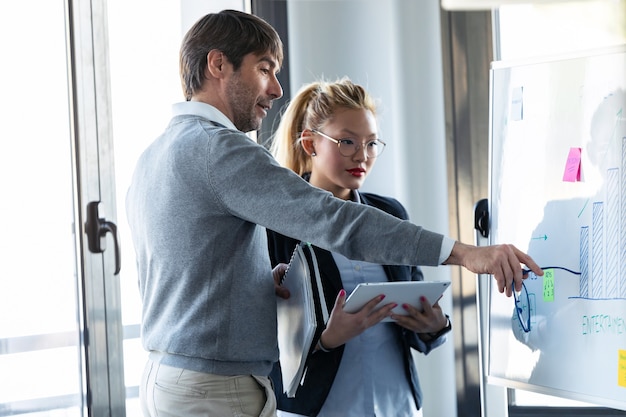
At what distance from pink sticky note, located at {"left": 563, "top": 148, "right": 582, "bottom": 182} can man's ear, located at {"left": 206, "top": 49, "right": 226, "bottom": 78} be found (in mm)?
911

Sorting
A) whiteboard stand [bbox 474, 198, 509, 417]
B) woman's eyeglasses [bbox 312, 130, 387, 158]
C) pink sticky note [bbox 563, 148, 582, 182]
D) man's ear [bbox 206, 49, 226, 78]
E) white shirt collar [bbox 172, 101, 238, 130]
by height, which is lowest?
whiteboard stand [bbox 474, 198, 509, 417]

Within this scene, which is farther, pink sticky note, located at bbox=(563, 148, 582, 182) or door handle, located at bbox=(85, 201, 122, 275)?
door handle, located at bbox=(85, 201, 122, 275)

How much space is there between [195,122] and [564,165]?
3.18 ft

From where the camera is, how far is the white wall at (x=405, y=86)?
3084mm

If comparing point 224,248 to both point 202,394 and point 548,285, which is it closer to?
point 202,394

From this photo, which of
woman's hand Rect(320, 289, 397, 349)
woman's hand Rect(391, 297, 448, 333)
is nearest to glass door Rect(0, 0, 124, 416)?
woman's hand Rect(320, 289, 397, 349)

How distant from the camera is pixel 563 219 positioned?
6.34ft

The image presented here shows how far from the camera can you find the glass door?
2178mm

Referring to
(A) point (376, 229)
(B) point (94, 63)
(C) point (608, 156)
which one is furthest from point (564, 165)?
(B) point (94, 63)

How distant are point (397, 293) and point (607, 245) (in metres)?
0.51

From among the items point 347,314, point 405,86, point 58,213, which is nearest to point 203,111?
point 347,314

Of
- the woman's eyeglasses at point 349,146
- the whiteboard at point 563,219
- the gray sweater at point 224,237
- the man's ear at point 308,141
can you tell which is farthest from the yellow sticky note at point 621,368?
the man's ear at point 308,141

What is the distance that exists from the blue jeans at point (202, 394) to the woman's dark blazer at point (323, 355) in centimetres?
28

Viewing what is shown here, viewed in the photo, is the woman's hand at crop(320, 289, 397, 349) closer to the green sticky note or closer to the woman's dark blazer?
the woman's dark blazer
